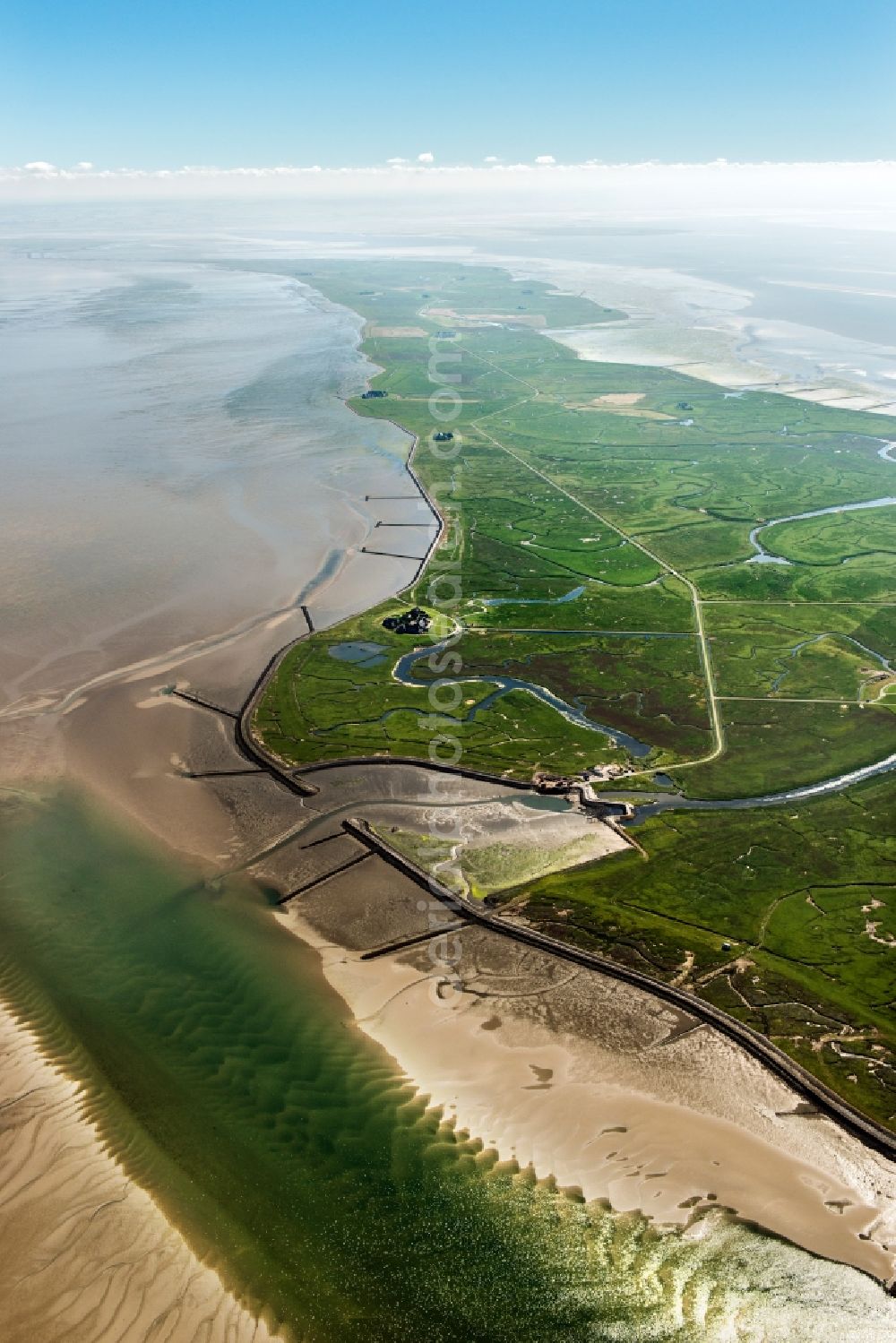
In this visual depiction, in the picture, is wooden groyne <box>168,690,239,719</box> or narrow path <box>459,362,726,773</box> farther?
wooden groyne <box>168,690,239,719</box>

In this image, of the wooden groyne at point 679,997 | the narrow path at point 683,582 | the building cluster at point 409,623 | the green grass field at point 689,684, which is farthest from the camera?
the building cluster at point 409,623

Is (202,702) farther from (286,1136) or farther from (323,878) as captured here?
(286,1136)

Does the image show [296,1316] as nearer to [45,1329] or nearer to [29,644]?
[45,1329]

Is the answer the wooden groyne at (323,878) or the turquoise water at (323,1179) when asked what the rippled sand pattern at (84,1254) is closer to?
the turquoise water at (323,1179)

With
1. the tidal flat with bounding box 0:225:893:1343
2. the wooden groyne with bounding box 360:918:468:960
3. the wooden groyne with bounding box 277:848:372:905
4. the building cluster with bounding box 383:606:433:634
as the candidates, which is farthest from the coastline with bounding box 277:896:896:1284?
the building cluster with bounding box 383:606:433:634

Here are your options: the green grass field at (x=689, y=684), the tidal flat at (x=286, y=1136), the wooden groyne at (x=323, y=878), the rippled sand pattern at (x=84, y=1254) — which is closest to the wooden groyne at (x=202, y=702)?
the green grass field at (x=689, y=684)

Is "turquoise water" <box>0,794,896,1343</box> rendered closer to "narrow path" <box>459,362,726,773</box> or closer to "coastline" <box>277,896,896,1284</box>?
"coastline" <box>277,896,896,1284</box>
